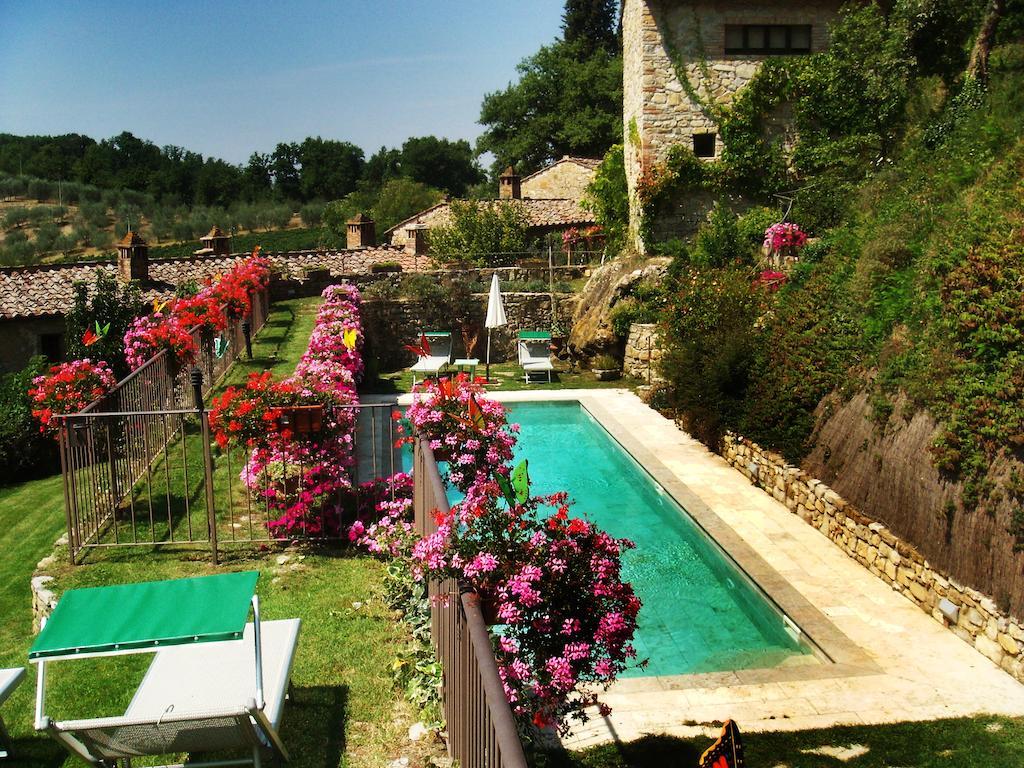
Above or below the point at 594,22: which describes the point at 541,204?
below

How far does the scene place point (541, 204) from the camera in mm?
36469

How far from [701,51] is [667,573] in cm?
1593

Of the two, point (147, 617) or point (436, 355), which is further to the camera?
point (436, 355)

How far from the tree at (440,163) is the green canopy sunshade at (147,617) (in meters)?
90.8

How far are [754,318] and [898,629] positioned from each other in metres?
7.09

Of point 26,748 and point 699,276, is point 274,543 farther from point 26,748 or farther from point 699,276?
point 699,276

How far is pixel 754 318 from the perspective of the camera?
1420 centimetres

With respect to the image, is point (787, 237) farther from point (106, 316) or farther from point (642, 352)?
point (106, 316)

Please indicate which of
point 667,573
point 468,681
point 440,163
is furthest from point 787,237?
point 440,163

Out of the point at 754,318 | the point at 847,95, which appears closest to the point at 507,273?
the point at 847,95

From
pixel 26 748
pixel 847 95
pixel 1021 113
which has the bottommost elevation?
pixel 26 748

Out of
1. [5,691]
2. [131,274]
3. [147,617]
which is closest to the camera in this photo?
[147,617]

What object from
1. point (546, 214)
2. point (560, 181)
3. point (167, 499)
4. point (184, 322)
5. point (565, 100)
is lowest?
point (167, 499)

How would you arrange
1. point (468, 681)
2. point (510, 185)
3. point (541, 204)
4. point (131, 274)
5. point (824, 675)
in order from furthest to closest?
point (510, 185), point (541, 204), point (131, 274), point (824, 675), point (468, 681)
